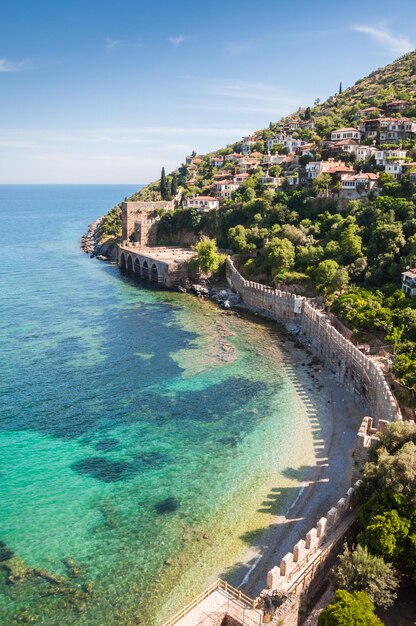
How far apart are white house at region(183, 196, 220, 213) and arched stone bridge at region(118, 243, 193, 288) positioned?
8.51 meters

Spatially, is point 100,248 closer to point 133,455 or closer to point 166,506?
point 133,455

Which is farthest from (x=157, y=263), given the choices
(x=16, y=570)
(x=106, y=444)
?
(x=16, y=570)

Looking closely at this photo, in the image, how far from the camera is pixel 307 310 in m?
49.0

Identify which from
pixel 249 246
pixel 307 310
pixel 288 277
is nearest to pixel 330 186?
pixel 249 246

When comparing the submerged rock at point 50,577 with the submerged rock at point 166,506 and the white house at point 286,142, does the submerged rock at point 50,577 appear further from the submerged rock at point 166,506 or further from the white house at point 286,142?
the white house at point 286,142

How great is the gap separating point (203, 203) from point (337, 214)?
30.6 m

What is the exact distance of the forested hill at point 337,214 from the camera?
43750 mm

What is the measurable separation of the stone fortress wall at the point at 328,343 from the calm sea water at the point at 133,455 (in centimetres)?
374

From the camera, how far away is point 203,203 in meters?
89.2

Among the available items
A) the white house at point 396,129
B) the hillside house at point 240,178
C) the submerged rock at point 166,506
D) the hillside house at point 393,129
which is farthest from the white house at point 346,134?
the submerged rock at point 166,506

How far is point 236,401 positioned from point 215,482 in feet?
32.4

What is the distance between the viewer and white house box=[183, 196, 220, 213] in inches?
3462

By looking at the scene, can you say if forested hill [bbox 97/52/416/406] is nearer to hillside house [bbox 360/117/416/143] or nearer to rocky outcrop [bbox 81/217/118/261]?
hillside house [bbox 360/117/416/143]

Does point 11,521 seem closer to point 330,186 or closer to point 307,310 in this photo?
point 307,310
